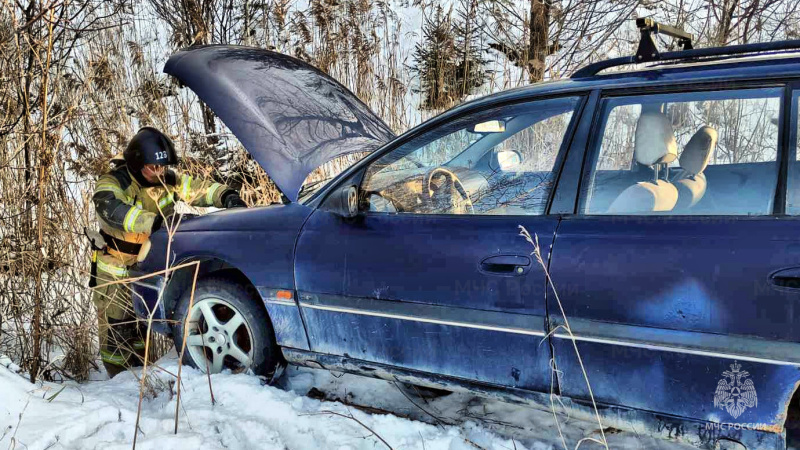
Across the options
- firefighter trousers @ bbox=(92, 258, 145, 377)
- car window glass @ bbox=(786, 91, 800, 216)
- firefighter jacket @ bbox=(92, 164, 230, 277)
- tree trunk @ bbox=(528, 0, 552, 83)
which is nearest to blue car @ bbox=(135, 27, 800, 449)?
A: car window glass @ bbox=(786, 91, 800, 216)

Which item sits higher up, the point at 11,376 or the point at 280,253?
the point at 280,253

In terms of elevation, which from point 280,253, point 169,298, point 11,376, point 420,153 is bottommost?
point 11,376

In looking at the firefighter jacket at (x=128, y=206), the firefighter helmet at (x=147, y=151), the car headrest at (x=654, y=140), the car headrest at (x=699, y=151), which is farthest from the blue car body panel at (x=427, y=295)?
the firefighter helmet at (x=147, y=151)

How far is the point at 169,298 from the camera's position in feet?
12.1

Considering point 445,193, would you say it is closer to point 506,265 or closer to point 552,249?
point 506,265

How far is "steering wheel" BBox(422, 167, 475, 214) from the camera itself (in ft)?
9.12

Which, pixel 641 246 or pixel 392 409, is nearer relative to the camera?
pixel 641 246

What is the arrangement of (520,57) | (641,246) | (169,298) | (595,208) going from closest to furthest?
(641,246) < (595,208) < (169,298) < (520,57)

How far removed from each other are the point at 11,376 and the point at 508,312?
2.40m

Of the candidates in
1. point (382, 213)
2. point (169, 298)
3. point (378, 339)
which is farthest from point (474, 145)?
point (169, 298)

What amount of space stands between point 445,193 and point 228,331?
144 centimetres

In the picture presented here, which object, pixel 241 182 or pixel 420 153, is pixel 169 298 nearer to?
pixel 420 153

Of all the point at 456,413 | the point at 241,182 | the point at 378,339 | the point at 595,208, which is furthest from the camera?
the point at 241,182

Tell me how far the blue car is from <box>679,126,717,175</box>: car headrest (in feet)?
0.04
